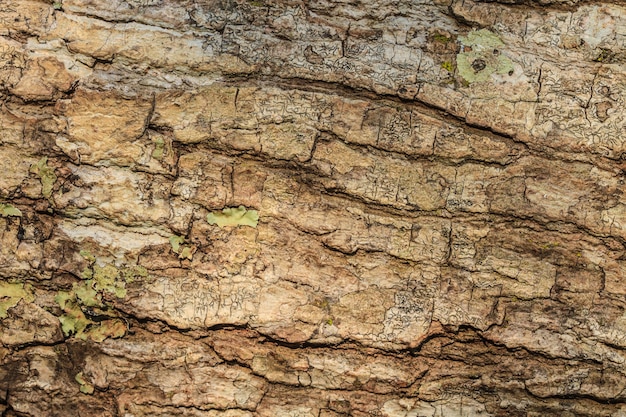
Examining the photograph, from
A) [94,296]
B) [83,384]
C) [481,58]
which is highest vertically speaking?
[481,58]

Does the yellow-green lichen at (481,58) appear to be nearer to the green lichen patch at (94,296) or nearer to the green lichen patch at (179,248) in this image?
the green lichen patch at (179,248)

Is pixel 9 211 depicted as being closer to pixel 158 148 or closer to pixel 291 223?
pixel 158 148

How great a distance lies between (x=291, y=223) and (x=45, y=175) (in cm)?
114

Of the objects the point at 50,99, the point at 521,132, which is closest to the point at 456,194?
the point at 521,132

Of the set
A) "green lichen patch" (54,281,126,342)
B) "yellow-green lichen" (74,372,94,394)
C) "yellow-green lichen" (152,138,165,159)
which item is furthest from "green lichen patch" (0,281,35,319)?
"yellow-green lichen" (152,138,165,159)

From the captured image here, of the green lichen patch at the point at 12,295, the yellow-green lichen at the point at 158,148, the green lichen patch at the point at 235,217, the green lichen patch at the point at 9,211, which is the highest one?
the yellow-green lichen at the point at 158,148

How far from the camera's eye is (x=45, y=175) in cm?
257

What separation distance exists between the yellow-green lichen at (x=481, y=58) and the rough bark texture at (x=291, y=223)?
0.12 feet

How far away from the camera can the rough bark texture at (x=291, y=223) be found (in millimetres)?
2537

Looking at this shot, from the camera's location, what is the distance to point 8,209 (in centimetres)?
256

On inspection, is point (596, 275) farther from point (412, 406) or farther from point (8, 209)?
point (8, 209)

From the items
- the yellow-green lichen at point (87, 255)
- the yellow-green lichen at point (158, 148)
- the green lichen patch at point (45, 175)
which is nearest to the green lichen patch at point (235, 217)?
the yellow-green lichen at point (158, 148)

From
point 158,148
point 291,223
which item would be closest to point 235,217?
point 291,223

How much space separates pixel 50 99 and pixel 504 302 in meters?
2.28
